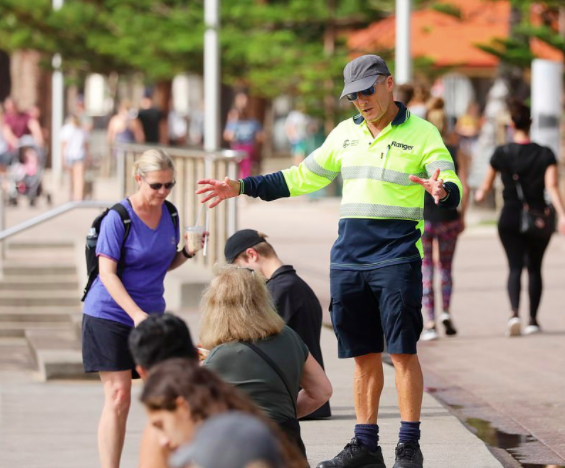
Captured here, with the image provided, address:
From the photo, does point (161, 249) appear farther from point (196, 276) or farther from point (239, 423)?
point (196, 276)

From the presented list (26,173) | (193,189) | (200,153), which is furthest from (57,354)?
(26,173)

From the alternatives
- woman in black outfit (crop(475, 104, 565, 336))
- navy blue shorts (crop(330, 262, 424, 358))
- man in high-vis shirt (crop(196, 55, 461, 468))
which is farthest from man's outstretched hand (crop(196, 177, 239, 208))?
woman in black outfit (crop(475, 104, 565, 336))

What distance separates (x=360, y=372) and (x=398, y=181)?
2.82 ft

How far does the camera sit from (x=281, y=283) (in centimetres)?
717

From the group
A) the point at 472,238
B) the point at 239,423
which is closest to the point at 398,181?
the point at 239,423

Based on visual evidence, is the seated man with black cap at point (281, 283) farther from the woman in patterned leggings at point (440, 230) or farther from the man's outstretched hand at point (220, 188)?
the woman in patterned leggings at point (440, 230)

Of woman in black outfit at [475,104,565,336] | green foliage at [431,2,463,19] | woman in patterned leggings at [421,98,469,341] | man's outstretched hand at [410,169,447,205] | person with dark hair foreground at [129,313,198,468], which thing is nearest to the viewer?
person with dark hair foreground at [129,313,198,468]

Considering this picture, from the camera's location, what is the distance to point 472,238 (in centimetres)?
1845

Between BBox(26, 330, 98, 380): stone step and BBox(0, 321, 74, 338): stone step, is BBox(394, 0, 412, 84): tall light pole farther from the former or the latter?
BBox(26, 330, 98, 380): stone step

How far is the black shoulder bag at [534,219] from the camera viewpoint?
10.5 m

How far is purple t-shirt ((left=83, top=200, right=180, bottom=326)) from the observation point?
250 inches

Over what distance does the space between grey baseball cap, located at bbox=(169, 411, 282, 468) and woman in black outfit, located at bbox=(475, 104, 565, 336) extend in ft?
24.8

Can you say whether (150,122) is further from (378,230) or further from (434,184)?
(434,184)

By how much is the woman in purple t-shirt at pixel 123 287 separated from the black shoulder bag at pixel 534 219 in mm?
4542
